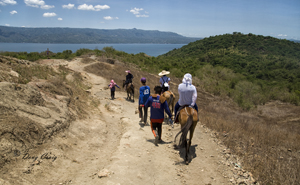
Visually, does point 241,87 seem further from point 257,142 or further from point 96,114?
point 96,114

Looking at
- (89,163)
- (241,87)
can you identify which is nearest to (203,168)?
(89,163)

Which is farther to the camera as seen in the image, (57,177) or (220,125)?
(220,125)

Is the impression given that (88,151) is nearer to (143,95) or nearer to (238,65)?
(143,95)

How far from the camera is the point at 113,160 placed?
4.86 m

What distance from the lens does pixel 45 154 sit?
167 inches

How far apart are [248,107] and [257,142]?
13559mm

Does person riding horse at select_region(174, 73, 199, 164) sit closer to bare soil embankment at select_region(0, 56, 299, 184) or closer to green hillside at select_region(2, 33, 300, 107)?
bare soil embankment at select_region(0, 56, 299, 184)

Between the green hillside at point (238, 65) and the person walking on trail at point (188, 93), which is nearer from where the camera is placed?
the person walking on trail at point (188, 93)

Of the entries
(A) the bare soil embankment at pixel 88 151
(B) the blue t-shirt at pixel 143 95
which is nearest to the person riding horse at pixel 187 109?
(A) the bare soil embankment at pixel 88 151

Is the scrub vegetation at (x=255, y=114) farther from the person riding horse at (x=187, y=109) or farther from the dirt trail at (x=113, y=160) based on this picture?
the person riding horse at (x=187, y=109)

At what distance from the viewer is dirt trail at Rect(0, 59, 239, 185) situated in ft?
12.5

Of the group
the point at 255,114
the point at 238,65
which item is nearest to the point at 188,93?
the point at 255,114

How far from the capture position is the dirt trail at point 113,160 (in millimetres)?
3824

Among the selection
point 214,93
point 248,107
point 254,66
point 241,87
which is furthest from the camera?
point 254,66
